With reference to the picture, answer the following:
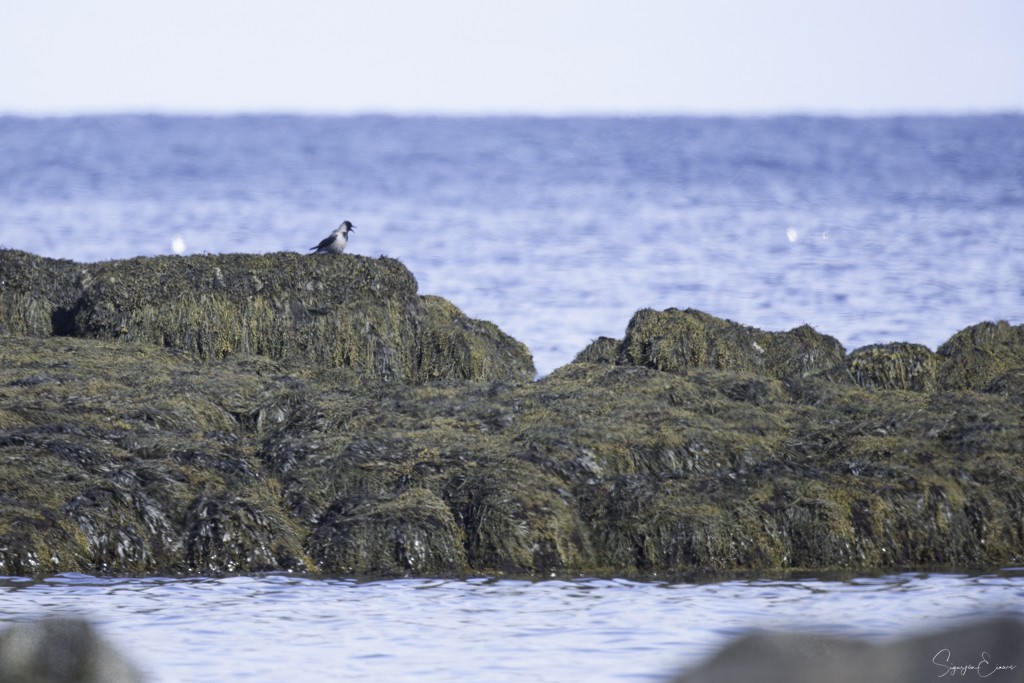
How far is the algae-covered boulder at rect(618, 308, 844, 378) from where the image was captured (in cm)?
1443

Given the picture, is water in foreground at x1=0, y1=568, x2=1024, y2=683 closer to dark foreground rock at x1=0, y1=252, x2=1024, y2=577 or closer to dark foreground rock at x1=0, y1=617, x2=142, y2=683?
dark foreground rock at x1=0, y1=252, x2=1024, y2=577

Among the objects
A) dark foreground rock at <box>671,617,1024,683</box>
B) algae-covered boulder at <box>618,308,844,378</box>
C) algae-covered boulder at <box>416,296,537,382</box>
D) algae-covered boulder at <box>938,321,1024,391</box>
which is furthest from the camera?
algae-covered boulder at <box>416,296,537,382</box>

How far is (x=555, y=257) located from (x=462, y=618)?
3096cm

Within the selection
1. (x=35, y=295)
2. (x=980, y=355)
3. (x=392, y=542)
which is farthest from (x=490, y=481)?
(x=35, y=295)

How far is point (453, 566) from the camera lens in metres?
9.30

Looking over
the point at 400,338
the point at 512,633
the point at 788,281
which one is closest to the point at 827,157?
the point at 788,281

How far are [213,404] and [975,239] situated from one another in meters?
35.9

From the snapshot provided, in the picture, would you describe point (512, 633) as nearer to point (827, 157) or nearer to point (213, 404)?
point (213, 404)

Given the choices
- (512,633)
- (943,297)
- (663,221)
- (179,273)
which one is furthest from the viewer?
(663,221)

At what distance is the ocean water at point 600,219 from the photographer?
2927cm

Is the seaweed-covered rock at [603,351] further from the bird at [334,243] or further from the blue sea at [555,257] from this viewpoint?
Answer: the blue sea at [555,257]

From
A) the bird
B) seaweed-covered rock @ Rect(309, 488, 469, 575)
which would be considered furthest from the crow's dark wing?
seaweed-covered rock @ Rect(309, 488, 469, 575)

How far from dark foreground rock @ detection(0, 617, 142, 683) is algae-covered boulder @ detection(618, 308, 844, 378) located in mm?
9850

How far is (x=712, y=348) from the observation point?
14.5 m
